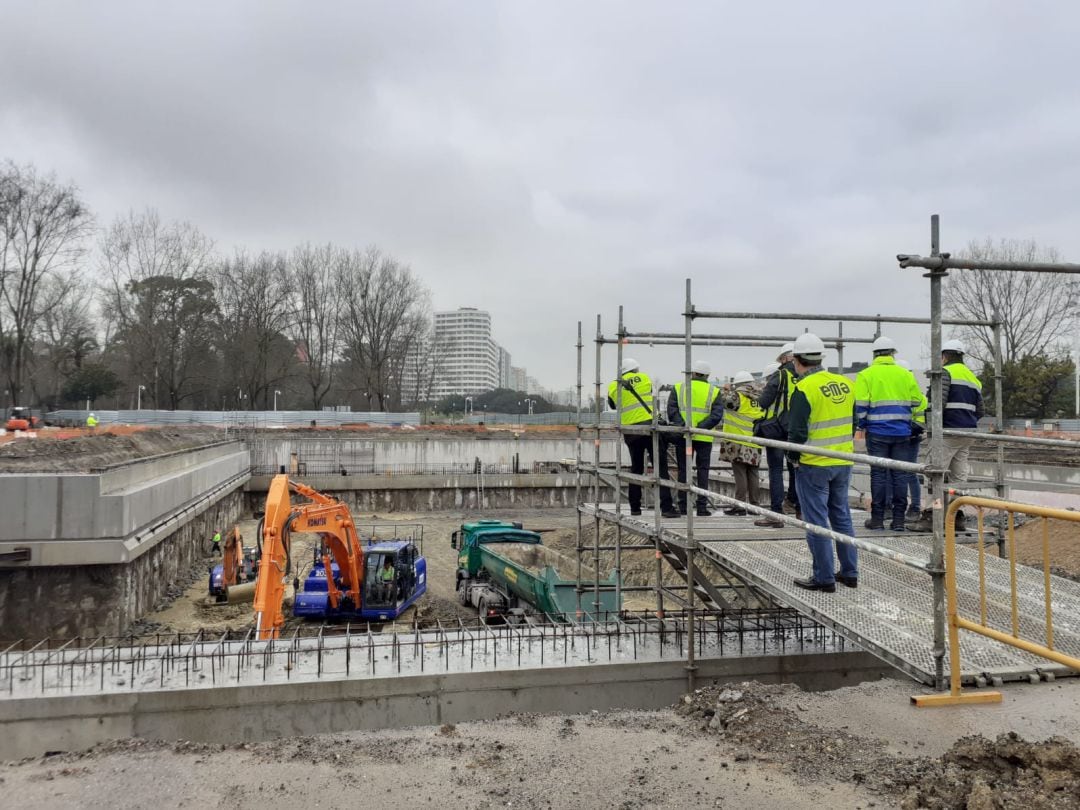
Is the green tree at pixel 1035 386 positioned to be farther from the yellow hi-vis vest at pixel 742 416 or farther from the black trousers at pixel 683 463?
the black trousers at pixel 683 463

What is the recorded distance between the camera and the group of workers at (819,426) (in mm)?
5062

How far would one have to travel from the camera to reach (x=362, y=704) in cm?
584

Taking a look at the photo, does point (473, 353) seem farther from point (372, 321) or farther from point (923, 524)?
point (923, 524)

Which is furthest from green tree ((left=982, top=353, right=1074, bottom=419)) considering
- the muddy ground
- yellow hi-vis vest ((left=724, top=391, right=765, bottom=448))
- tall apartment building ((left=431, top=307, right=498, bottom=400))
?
tall apartment building ((left=431, top=307, right=498, bottom=400))

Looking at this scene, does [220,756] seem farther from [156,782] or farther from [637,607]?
[637,607]

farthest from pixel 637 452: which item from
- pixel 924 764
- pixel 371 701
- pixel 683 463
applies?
pixel 924 764

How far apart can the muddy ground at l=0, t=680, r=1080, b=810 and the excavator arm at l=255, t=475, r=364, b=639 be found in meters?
3.69

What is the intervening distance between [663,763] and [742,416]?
17.6 ft

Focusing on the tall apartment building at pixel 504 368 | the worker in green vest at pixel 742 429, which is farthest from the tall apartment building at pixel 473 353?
the worker in green vest at pixel 742 429

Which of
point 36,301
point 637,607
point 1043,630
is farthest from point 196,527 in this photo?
point 36,301

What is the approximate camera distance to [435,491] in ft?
99.7

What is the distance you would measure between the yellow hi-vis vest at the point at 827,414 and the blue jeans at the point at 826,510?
0.08m

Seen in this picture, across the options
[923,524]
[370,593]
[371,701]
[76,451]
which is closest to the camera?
[371,701]

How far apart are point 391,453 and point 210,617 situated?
20.0 meters
